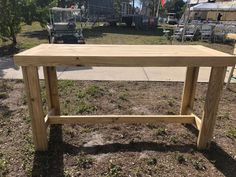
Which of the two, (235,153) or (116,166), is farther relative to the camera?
(235,153)

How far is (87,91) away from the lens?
4539mm

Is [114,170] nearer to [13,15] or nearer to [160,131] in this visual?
[160,131]

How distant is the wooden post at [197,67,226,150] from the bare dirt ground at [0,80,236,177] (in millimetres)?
153

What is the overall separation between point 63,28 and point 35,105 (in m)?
6.63

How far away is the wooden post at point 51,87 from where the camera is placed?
3.09 metres

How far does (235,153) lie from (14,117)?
2.94 metres

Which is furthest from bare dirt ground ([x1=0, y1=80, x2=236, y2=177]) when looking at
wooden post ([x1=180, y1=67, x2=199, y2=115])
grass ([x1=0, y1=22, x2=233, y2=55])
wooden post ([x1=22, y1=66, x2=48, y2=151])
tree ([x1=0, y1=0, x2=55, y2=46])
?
grass ([x1=0, y1=22, x2=233, y2=55])

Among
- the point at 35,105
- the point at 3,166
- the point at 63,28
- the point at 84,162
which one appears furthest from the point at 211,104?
the point at 63,28

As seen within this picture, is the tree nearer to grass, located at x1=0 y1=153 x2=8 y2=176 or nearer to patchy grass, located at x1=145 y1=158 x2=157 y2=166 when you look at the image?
grass, located at x1=0 y1=153 x2=8 y2=176

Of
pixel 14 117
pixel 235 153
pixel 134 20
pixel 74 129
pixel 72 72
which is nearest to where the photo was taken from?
pixel 235 153

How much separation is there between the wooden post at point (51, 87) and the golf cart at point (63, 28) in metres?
4.98

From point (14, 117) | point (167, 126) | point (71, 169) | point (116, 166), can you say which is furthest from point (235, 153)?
point (14, 117)

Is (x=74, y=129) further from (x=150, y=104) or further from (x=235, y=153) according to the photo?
(x=235, y=153)

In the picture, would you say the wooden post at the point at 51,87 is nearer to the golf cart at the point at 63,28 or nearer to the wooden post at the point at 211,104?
the wooden post at the point at 211,104
